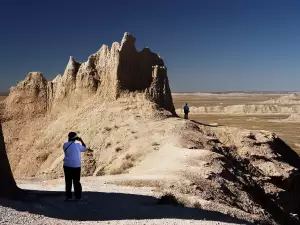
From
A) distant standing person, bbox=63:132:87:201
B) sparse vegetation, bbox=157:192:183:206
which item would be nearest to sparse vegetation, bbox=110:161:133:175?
sparse vegetation, bbox=157:192:183:206

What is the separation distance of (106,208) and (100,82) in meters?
15.5

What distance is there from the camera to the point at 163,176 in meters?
14.8

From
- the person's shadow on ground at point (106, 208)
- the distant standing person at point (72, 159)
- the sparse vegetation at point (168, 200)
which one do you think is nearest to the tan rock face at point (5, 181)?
the person's shadow on ground at point (106, 208)

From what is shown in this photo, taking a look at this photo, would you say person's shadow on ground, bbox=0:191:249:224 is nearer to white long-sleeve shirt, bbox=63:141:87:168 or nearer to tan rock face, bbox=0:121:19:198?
tan rock face, bbox=0:121:19:198

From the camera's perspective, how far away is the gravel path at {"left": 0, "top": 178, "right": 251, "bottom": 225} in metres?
8.29

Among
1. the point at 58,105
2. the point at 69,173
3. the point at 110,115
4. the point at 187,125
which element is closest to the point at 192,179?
the point at 69,173

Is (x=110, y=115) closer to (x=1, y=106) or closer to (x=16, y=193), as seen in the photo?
(x=1, y=106)

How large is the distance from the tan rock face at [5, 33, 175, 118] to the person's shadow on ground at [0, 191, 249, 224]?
1307cm

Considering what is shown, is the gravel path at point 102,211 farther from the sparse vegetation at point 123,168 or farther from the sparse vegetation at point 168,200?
the sparse vegetation at point 123,168

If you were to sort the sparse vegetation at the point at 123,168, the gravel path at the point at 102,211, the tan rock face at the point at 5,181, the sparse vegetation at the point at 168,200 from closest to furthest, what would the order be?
the gravel path at the point at 102,211 → the tan rock face at the point at 5,181 → the sparse vegetation at the point at 168,200 → the sparse vegetation at the point at 123,168

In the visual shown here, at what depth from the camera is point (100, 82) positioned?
82.5 feet

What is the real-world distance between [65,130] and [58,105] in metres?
2.79

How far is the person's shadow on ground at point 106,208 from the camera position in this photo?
9039 millimetres

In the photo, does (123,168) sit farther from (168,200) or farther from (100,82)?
(100,82)
